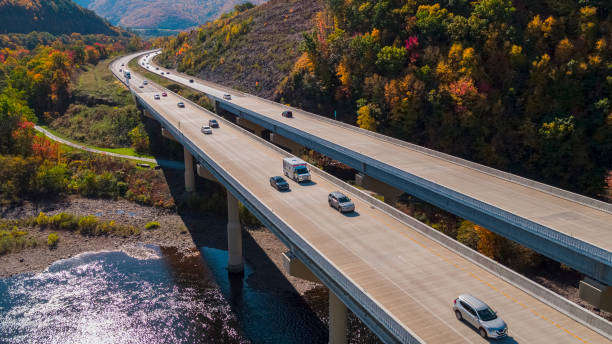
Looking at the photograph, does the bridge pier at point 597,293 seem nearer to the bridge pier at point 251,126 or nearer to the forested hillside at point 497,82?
the forested hillside at point 497,82

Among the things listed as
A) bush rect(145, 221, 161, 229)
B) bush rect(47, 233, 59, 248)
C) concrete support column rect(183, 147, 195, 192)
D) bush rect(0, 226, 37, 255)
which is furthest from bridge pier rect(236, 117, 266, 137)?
bush rect(0, 226, 37, 255)

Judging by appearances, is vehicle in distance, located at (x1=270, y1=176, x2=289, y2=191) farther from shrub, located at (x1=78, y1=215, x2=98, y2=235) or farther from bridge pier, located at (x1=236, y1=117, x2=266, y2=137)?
bridge pier, located at (x1=236, y1=117, x2=266, y2=137)

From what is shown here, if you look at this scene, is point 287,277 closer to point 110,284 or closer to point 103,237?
point 110,284

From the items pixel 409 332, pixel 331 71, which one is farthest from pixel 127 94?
pixel 409 332

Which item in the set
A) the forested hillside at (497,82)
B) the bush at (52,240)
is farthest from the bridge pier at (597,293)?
the bush at (52,240)

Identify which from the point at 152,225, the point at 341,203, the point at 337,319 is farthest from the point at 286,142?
the point at 337,319

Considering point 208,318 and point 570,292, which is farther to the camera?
point 570,292
